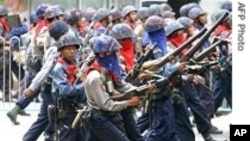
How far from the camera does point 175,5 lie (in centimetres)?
2166

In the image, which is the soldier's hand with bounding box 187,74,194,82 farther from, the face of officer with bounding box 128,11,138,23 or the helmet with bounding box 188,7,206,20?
the face of officer with bounding box 128,11,138,23

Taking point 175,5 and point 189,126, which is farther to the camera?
point 175,5

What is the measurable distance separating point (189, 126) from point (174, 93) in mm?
608

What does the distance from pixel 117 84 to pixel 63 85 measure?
677 mm

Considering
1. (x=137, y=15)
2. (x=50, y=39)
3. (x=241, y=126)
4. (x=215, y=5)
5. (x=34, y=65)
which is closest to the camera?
(x=241, y=126)

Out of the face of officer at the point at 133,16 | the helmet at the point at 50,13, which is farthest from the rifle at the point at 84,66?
the face of officer at the point at 133,16

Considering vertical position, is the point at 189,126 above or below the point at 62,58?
below

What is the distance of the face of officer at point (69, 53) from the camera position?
360 inches

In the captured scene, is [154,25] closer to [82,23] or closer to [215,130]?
[215,130]

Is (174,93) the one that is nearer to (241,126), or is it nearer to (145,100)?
(145,100)

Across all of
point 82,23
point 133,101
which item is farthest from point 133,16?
point 133,101

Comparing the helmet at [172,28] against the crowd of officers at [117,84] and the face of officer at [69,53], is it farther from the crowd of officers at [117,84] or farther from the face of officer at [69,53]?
the face of officer at [69,53]

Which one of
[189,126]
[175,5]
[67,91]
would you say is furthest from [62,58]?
[175,5]

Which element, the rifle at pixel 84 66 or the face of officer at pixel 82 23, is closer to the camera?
the rifle at pixel 84 66
